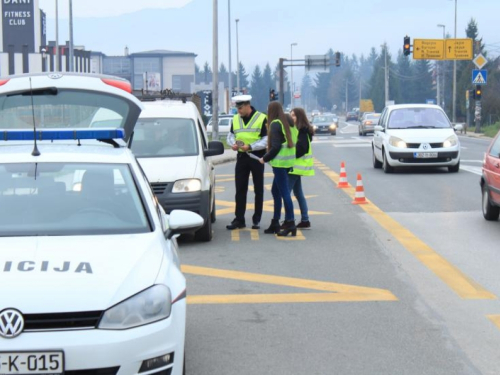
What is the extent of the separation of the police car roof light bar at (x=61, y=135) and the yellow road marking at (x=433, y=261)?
375 cm

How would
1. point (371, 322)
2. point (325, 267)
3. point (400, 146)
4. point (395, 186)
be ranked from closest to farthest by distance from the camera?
1. point (371, 322)
2. point (325, 267)
3. point (395, 186)
4. point (400, 146)

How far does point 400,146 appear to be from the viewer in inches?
912

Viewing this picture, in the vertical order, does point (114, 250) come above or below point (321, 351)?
above

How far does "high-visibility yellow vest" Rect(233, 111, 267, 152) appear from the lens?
1309cm

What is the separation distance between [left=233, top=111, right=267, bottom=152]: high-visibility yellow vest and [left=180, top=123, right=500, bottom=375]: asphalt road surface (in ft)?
4.29

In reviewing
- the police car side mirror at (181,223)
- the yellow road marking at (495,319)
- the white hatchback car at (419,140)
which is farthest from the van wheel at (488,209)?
the white hatchback car at (419,140)

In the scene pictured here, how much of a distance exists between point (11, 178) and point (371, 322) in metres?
3.08

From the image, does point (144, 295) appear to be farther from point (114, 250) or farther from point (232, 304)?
point (232, 304)

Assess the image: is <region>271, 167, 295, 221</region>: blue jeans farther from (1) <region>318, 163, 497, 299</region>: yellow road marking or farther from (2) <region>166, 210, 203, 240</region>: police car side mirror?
(2) <region>166, 210, 203, 240</region>: police car side mirror

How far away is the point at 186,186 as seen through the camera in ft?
39.4

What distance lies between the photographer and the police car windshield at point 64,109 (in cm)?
923

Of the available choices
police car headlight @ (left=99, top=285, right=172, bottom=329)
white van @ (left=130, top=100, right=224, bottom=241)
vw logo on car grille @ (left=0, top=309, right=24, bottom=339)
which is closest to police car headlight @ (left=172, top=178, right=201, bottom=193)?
white van @ (left=130, top=100, right=224, bottom=241)

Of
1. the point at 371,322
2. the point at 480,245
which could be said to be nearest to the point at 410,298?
the point at 371,322

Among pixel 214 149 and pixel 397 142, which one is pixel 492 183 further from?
pixel 397 142
